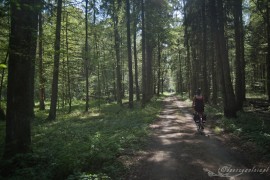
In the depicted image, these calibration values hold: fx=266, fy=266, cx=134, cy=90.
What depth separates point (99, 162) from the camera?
808 centimetres


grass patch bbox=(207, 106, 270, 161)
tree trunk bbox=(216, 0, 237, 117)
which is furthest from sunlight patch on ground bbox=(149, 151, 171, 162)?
tree trunk bbox=(216, 0, 237, 117)

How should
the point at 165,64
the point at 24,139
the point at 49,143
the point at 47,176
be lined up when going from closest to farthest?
the point at 47,176
the point at 24,139
the point at 49,143
the point at 165,64

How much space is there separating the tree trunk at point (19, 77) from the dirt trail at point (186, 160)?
139 inches

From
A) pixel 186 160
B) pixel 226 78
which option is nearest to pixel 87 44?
pixel 226 78

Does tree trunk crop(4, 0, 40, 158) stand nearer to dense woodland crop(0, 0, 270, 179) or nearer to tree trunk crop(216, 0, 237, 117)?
dense woodland crop(0, 0, 270, 179)

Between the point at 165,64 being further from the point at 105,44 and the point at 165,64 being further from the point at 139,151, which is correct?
the point at 139,151

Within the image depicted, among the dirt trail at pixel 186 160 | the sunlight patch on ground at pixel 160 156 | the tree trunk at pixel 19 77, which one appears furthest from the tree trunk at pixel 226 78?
the tree trunk at pixel 19 77

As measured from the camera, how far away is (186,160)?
820 cm

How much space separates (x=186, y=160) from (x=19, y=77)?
5507 millimetres

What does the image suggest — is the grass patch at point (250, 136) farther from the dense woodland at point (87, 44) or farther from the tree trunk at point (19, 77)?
the tree trunk at point (19, 77)

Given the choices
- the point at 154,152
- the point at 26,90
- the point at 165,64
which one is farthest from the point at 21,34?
the point at 165,64

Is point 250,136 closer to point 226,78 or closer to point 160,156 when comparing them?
point 160,156

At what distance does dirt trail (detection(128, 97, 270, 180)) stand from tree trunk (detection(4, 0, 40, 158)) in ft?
11.6

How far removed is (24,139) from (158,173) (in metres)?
4.08
